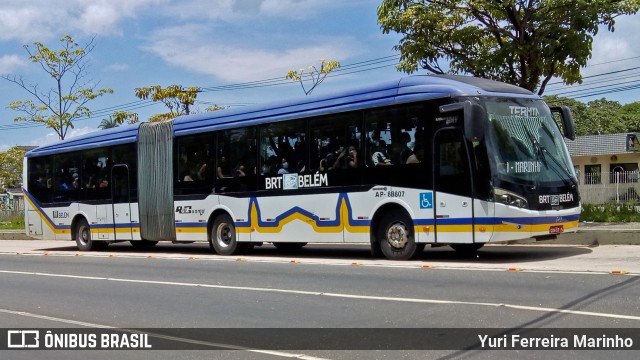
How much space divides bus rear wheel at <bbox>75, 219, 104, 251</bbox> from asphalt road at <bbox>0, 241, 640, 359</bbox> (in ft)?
18.7

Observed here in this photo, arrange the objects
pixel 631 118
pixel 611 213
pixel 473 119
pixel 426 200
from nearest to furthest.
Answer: pixel 473 119 → pixel 426 200 → pixel 611 213 → pixel 631 118

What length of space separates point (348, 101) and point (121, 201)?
869 cm

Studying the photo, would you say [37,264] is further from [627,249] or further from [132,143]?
[627,249]

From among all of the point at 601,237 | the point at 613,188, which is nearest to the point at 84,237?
the point at 601,237

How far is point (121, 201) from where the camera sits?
19.8 metres

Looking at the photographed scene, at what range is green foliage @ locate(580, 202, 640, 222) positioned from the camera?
1806 cm

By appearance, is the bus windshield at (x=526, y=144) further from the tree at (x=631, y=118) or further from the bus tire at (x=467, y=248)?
the tree at (x=631, y=118)

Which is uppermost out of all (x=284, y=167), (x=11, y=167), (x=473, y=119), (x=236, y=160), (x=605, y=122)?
(x=605, y=122)

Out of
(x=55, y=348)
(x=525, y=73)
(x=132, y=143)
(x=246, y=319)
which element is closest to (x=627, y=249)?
(x=525, y=73)

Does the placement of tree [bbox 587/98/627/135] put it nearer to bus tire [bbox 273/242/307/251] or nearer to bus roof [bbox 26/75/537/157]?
bus tire [bbox 273/242/307/251]

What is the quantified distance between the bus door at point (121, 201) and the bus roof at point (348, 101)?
2.90ft

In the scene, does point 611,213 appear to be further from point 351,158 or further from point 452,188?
point 351,158

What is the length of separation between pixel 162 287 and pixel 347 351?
582 centimetres

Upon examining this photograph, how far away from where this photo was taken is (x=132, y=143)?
64.3 ft
